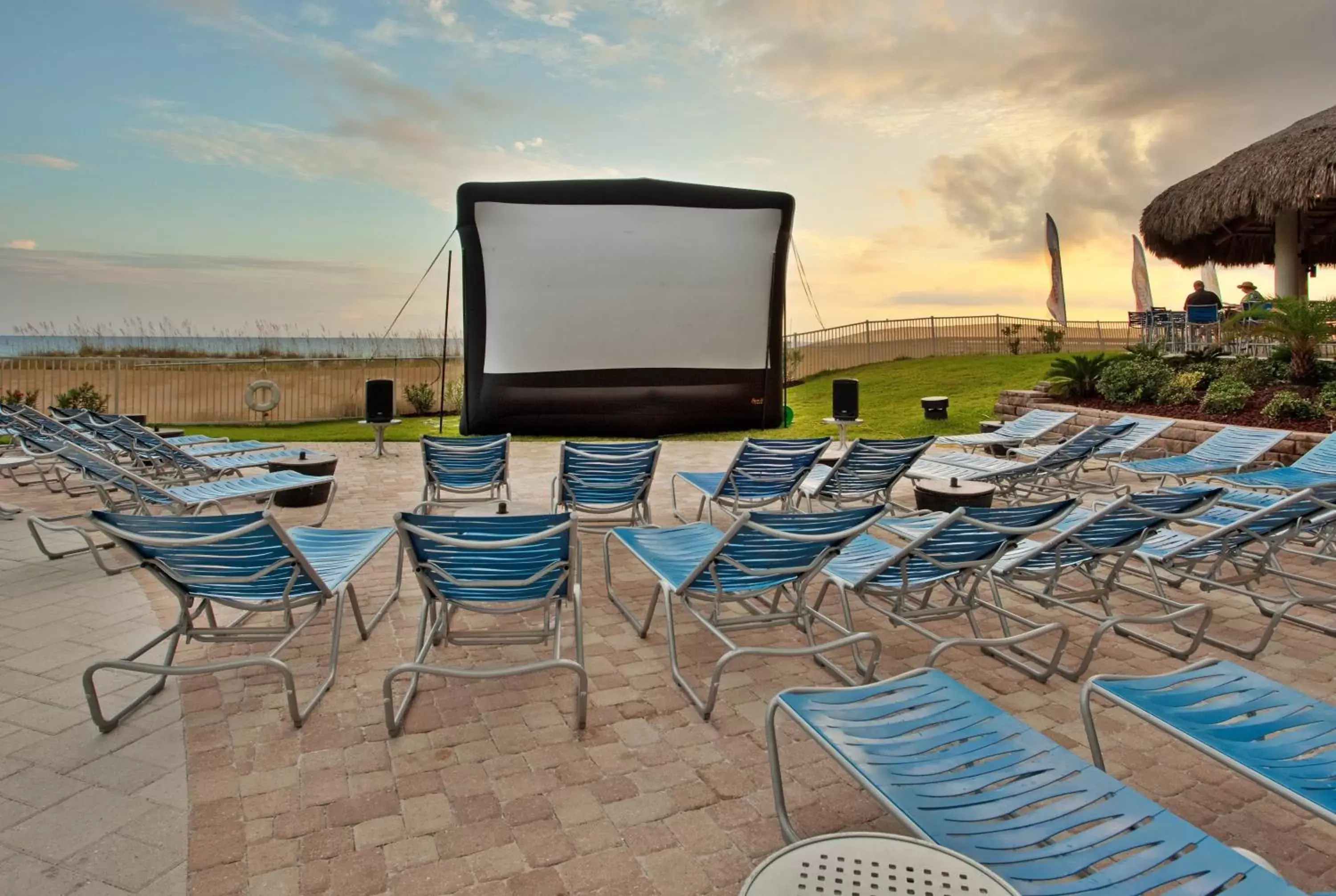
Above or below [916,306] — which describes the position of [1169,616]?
below

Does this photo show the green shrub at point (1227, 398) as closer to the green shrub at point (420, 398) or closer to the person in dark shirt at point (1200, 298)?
the person in dark shirt at point (1200, 298)

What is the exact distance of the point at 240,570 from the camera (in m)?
2.70

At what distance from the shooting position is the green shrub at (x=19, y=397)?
11359 millimetres

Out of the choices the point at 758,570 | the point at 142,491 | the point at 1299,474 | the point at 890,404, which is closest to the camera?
the point at 758,570

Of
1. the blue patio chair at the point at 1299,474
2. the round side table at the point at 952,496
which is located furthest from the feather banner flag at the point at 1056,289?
the round side table at the point at 952,496

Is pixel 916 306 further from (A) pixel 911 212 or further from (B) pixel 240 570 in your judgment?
(B) pixel 240 570

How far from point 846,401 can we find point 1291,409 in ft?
16.0

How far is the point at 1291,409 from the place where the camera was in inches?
323

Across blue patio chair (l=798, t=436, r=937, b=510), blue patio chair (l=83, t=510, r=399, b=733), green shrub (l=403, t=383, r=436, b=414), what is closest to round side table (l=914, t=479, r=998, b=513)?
blue patio chair (l=798, t=436, r=937, b=510)

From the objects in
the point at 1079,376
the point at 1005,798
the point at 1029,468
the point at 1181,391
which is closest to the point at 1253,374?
the point at 1181,391

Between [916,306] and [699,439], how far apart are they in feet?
47.2

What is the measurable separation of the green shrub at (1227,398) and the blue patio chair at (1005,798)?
9157 mm

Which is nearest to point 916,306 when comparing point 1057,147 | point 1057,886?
point 1057,147

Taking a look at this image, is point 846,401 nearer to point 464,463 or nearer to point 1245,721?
point 464,463
